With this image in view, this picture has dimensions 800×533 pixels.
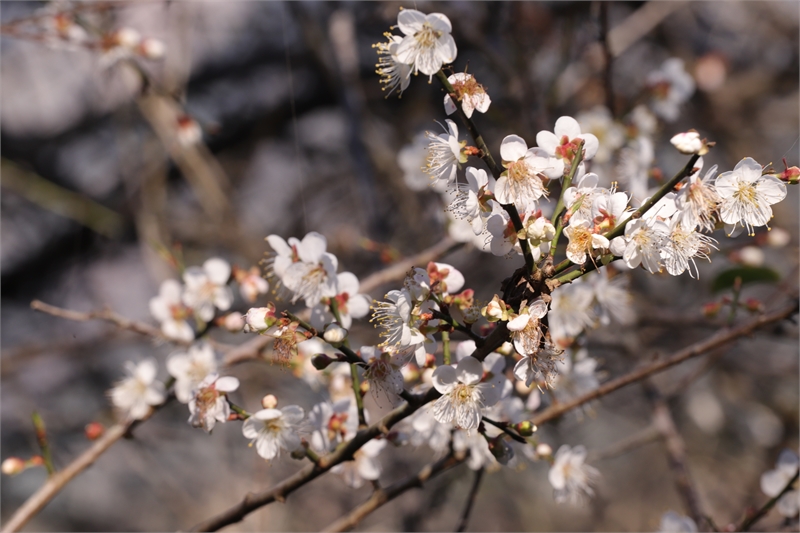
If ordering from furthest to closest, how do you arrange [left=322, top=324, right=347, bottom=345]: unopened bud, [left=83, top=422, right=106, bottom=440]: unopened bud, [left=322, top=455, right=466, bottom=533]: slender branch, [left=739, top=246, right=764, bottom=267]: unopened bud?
[left=739, top=246, right=764, bottom=267]: unopened bud < [left=83, top=422, right=106, bottom=440]: unopened bud < [left=322, top=455, right=466, bottom=533]: slender branch < [left=322, top=324, right=347, bottom=345]: unopened bud

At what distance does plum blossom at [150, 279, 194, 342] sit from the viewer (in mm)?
1262

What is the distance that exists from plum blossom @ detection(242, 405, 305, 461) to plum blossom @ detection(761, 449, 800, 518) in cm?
93

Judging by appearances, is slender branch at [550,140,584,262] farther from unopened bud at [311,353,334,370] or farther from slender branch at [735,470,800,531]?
slender branch at [735,470,800,531]

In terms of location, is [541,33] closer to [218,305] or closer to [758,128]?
[758,128]

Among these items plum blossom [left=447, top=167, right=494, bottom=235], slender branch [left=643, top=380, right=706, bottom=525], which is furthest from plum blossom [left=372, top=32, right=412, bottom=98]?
slender branch [left=643, top=380, right=706, bottom=525]

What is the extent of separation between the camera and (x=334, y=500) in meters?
2.78

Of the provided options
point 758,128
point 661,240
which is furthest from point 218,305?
point 758,128

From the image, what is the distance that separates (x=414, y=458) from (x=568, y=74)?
186cm

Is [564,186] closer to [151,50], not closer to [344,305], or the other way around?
[344,305]

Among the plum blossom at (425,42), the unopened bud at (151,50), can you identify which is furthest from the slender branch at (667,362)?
the unopened bud at (151,50)

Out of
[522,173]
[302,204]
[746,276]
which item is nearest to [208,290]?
[522,173]

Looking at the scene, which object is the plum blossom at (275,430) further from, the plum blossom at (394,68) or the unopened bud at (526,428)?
the plum blossom at (394,68)

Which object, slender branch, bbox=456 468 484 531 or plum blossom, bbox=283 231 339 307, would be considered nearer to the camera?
plum blossom, bbox=283 231 339 307

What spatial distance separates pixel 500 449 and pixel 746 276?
106cm
